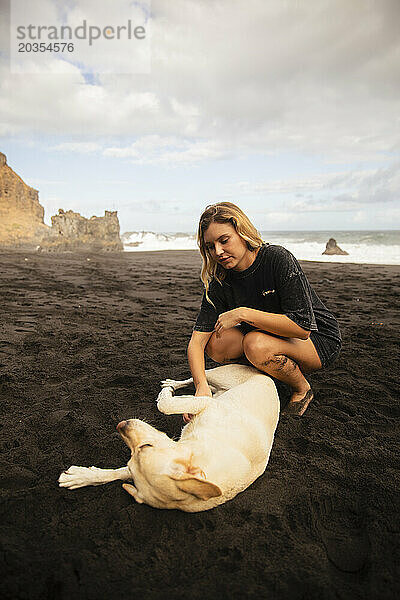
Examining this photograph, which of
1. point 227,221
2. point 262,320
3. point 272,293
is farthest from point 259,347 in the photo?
point 227,221

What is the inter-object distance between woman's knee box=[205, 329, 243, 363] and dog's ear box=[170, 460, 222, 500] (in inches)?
55.3

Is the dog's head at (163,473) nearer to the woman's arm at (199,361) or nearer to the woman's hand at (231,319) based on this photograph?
the woman's arm at (199,361)

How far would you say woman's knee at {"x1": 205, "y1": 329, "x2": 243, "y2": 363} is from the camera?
9.85 feet

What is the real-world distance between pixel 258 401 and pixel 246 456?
421mm

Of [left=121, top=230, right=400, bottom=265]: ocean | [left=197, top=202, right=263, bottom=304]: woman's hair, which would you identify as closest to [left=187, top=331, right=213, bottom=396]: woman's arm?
[left=197, top=202, right=263, bottom=304]: woman's hair

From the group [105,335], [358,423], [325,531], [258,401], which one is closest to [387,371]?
[358,423]

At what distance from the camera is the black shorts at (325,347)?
118 inches

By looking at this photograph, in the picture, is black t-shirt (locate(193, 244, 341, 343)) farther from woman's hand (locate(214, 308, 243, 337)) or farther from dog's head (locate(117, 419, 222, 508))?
dog's head (locate(117, 419, 222, 508))

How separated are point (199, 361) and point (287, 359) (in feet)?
2.15

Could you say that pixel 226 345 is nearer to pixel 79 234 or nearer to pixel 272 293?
pixel 272 293

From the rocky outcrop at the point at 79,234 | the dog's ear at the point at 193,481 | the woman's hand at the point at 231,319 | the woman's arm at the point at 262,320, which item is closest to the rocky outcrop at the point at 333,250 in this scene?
the rocky outcrop at the point at 79,234

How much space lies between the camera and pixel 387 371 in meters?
3.72

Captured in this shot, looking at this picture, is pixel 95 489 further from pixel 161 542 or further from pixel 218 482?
pixel 218 482

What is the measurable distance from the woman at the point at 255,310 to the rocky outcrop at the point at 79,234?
2562 centimetres
